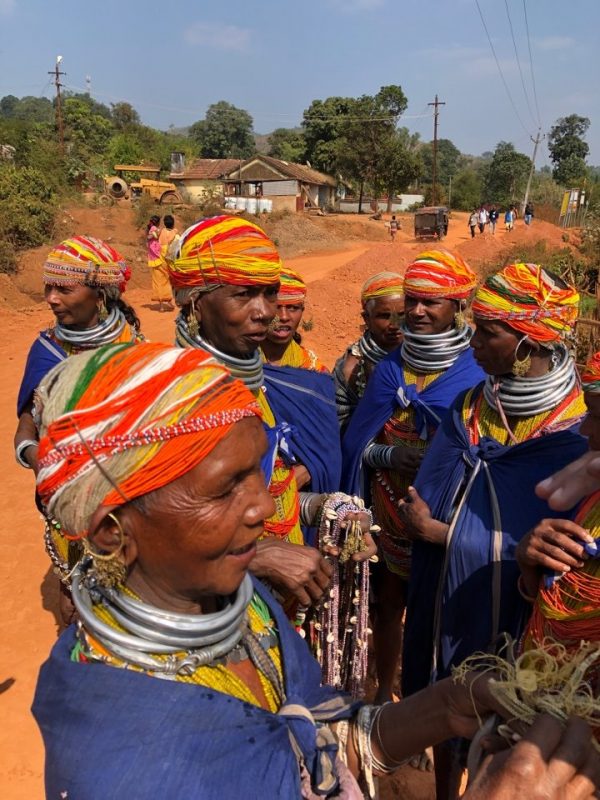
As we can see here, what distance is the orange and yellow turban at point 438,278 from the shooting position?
11.3 feet

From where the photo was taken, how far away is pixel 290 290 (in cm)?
402

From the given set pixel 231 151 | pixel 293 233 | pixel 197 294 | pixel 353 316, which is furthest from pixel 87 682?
pixel 231 151

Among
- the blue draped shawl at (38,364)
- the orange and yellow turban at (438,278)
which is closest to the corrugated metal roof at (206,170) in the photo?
the blue draped shawl at (38,364)

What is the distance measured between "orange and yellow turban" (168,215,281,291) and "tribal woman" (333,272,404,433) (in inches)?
62.3

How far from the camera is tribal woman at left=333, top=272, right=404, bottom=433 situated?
403 cm

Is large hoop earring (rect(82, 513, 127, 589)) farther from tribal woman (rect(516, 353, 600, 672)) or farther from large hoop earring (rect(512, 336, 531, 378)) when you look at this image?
large hoop earring (rect(512, 336, 531, 378))

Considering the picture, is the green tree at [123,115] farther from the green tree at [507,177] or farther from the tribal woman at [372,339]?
the tribal woman at [372,339]

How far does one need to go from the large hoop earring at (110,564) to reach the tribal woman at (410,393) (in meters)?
2.18

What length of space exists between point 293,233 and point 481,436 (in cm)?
2856

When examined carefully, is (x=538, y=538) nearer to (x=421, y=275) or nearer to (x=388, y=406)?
(x=388, y=406)

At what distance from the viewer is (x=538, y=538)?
1.95m

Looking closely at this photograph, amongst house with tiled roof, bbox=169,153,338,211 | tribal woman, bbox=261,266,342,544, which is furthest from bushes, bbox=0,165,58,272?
house with tiled roof, bbox=169,153,338,211

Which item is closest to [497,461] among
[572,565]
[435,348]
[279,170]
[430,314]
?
[572,565]

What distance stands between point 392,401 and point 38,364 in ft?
6.67
